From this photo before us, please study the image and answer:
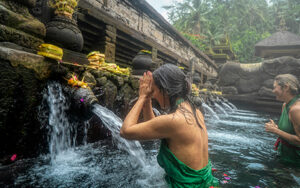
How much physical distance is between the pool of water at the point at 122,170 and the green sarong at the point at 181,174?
0.45 meters

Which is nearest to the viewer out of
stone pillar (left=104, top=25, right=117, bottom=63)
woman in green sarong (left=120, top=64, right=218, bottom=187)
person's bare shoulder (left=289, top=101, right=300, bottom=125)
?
woman in green sarong (left=120, top=64, right=218, bottom=187)

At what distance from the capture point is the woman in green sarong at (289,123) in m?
2.60

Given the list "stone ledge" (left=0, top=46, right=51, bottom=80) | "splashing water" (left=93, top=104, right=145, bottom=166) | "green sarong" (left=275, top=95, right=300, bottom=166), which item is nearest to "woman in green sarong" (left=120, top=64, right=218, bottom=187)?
"splashing water" (left=93, top=104, right=145, bottom=166)

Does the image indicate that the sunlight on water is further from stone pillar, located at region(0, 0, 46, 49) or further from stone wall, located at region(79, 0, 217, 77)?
stone wall, located at region(79, 0, 217, 77)

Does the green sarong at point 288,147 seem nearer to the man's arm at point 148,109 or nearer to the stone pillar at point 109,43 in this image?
the man's arm at point 148,109

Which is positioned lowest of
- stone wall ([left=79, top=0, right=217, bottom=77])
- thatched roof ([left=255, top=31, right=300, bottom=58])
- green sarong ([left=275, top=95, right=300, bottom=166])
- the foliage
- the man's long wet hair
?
green sarong ([left=275, top=95, right=300, bottom=166])

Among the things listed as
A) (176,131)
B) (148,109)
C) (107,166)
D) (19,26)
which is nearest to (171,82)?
(176,131)

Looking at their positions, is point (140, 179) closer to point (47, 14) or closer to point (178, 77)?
point (178, 77)

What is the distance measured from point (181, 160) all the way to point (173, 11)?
38325 millimetres

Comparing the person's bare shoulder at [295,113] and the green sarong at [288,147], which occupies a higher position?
the person's bare shoulder at [295,113]

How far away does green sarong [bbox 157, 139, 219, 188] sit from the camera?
1.64 m

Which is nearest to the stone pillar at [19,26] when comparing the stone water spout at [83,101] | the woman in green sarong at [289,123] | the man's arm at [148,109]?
the stone water spout at [83,101]

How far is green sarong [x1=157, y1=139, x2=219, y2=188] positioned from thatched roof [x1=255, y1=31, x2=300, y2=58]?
75.3 ft

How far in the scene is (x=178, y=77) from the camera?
167 cm
